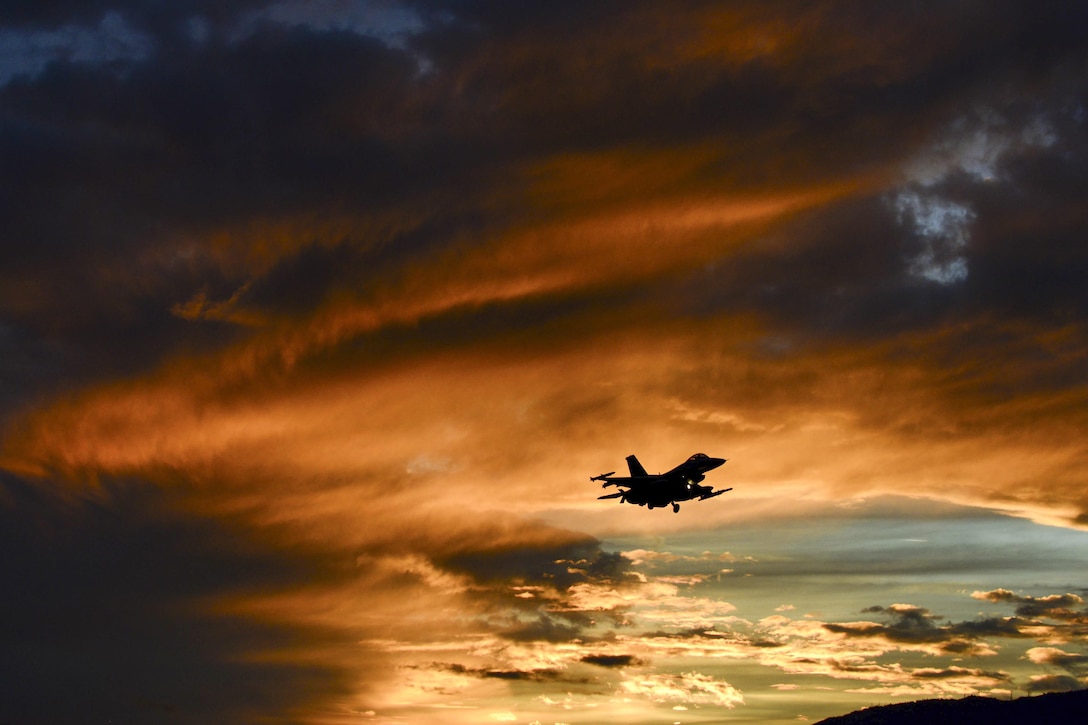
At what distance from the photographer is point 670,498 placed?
14750cm

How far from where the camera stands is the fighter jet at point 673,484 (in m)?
146

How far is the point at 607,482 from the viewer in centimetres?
14675

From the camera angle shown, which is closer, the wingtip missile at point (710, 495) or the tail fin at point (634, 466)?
the wingtip missile at point (710, 495)

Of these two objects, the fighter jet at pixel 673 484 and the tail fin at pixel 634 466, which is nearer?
the fighter jet at pixel 673 484

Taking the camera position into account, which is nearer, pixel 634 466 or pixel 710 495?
pixel 710 495

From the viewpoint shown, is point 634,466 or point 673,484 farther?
point 634,466

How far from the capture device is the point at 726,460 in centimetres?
14588

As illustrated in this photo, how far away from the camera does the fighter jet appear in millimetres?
145625

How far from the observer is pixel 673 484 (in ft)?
479

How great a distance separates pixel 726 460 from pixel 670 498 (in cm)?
1071

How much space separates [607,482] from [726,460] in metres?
19.0

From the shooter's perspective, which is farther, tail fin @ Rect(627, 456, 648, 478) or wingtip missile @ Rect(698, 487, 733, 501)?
tail fin @ Rect(627, 456, 648, 478)
